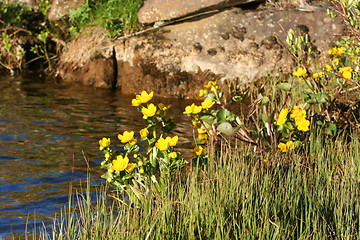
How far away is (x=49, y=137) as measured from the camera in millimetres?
5121

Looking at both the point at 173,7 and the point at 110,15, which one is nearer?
the point at 173,7

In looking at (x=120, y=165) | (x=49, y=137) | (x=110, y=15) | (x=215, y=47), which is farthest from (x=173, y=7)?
(x=120, y=165)

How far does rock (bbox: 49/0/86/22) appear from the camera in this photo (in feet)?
28.6

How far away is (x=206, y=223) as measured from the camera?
2492 millimetres

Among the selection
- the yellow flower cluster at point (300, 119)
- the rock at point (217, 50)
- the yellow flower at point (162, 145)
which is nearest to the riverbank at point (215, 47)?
the rock at point (217, 50)

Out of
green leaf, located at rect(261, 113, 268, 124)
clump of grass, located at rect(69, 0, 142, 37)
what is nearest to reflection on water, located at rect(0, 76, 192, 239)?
clump of grass, located at rect(69, 0, 142, 37)

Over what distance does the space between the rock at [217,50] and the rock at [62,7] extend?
1.87m

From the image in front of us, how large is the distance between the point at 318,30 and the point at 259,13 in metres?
0.96

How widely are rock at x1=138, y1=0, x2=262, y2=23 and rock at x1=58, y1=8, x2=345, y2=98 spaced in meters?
0.21

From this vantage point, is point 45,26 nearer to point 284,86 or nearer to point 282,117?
point 284,86

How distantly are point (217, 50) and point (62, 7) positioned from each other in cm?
359

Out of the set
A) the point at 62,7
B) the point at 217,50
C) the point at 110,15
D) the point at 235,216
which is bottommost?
the point at 235,216

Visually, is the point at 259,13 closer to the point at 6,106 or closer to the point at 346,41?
the point at 346,41

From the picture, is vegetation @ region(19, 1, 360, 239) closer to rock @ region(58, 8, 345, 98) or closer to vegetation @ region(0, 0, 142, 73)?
rock @ region(58, 8, 345, 98)
